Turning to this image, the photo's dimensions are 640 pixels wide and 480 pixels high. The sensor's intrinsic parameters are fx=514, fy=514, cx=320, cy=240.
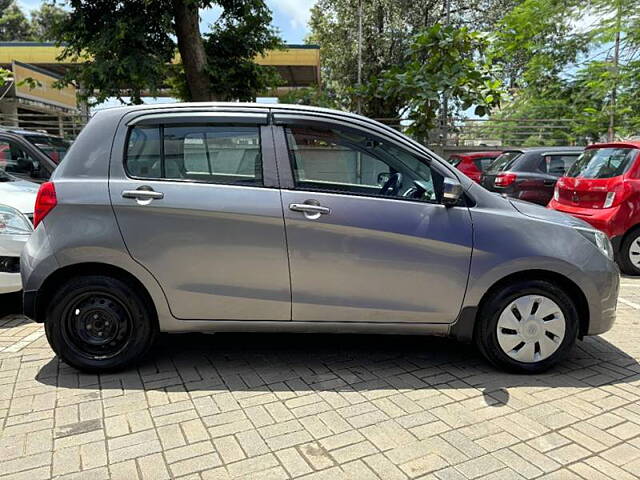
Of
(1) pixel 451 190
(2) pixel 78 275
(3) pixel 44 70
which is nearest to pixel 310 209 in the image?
(1) pixel 451 190

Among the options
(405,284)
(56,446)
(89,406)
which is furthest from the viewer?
(405,284)

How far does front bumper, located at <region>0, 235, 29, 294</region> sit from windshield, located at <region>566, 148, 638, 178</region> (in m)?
6.60

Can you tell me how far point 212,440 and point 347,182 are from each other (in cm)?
183

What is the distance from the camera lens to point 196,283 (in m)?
3.42

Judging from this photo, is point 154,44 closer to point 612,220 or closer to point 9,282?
point 9,282

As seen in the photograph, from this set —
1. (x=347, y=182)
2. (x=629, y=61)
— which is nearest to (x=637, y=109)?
(x=629, y=61)

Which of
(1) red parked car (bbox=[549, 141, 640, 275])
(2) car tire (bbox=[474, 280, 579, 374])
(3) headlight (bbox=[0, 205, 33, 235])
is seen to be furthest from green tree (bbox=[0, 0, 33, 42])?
(2) car tire (bbox=[474, 280, 579, 374])

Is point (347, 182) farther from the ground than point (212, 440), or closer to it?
farther from the ground

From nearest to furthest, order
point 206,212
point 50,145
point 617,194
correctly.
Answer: point 206,212, point 617,194, point 50,145

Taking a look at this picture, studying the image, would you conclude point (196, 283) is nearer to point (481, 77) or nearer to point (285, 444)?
point (285, 444)

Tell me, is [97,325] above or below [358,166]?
Answer: below

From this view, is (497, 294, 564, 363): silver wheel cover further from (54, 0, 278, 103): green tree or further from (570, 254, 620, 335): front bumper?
(54, 0, 278, 103): green tree

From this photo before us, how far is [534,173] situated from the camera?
8875 mm

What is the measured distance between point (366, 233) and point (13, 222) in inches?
138
